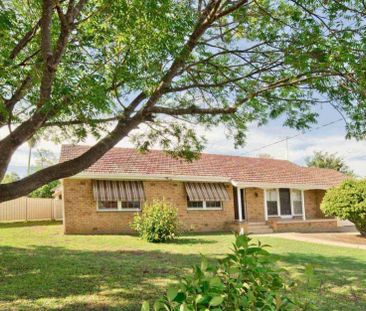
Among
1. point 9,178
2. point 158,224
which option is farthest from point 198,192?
point 9,178

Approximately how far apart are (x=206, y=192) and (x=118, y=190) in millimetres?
6063

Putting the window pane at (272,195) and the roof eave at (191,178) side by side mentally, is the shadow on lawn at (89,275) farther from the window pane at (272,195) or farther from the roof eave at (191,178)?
the window pane at (272,195)

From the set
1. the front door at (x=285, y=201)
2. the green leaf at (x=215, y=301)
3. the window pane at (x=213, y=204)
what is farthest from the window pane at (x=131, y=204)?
the green leaf at (x=215, y=301)

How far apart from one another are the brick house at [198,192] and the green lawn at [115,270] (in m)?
3.49

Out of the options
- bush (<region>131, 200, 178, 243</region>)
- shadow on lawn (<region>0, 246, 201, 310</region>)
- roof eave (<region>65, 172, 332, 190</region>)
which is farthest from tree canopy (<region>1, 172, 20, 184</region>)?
shadow on lawn (<region>0, 246, 201, 310</region>)

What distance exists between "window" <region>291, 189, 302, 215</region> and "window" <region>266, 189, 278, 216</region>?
70.8 inches

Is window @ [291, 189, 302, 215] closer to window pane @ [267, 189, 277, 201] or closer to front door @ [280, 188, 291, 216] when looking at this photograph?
front door @ [280, 188, 291, 216]

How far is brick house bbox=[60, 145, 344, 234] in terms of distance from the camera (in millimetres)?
22406

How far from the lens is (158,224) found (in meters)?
18.6

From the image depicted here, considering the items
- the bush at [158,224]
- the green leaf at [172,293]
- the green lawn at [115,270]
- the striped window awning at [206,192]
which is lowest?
the green lawn at [115,270]

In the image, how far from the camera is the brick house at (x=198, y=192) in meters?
22.4

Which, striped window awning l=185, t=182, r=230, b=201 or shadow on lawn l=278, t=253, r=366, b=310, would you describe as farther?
striped window awning l=185, t=182, r=230, b=201

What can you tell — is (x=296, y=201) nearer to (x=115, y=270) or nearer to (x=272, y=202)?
(x=272, y=202)

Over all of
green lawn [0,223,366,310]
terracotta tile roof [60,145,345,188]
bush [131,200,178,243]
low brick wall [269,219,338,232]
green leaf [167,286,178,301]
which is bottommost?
low brick wall [269,219,338,232]
